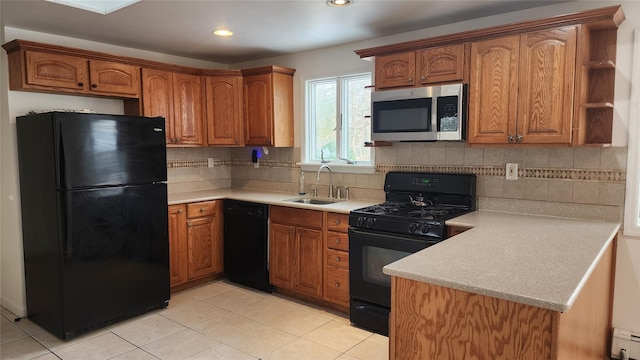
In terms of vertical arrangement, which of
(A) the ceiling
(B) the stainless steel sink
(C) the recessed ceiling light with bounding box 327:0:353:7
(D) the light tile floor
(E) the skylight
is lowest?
(D) the light tile floor

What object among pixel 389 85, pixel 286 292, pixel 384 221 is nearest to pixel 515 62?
pixel 389 85

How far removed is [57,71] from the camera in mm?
3365

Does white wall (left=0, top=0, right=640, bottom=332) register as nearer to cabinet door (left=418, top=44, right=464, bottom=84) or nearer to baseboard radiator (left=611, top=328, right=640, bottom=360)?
baseboard radiator (left=611, top=328, right=640, bottom=360)

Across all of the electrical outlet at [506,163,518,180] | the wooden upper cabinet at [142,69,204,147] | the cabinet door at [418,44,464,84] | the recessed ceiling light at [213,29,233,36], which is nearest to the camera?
the cabinet door at [418,44,464,84]

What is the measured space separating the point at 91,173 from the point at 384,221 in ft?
7.03

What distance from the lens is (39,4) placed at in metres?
2.84

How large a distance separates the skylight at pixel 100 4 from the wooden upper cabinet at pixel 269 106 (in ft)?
4.99

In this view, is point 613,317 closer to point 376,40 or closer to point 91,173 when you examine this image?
point 376,40

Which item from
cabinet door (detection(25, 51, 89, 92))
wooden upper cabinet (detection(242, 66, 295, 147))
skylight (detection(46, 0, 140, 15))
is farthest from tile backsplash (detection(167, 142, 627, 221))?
skylight (detection(46, 0, 140, 15))

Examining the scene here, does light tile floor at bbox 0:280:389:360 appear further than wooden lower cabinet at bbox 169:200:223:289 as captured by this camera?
No

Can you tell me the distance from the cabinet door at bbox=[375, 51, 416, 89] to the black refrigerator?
1.86 m

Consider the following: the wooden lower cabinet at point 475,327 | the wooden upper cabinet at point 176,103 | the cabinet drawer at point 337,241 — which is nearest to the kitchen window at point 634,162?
the wooden lower cabinet at point 475,327

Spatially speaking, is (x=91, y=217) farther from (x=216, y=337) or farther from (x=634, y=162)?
(x=634, y=162)

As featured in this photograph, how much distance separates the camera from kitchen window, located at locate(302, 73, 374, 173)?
3.95 metres
